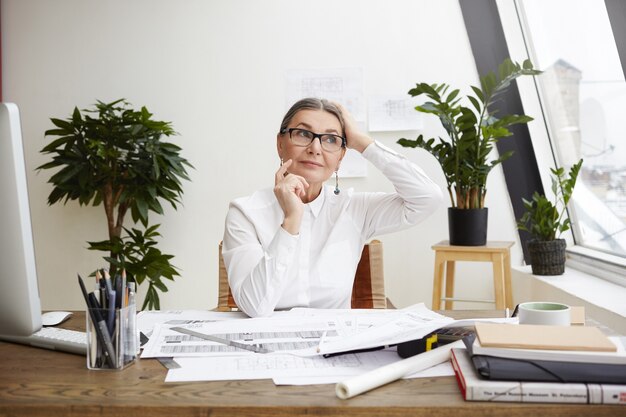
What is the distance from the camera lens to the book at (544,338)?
1096 millimetres

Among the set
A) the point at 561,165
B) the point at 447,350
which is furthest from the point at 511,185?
the point at 447,350

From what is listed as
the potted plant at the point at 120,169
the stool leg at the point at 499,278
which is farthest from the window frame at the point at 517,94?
the potted plant at the point at 120,169

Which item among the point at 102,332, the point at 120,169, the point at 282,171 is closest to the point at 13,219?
the point at 102,332

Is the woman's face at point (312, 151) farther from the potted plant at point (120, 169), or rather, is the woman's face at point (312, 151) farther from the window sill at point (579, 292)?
the potted plant at point (120, 169)

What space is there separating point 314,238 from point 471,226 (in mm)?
1696

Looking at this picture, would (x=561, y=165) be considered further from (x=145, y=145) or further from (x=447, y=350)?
(x=447, y=350)

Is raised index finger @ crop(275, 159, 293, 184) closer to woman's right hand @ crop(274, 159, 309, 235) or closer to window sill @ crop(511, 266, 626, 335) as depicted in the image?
woman's right hand @ crop(274, 159, 309, 235)

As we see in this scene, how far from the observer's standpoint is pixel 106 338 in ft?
4.10

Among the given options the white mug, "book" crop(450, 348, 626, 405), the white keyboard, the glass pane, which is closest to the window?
the glass pane

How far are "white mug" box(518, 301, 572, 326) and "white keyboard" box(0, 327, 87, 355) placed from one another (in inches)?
35.6

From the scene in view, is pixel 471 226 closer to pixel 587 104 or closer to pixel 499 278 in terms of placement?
pixel 499 278

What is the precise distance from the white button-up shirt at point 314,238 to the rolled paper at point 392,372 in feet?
2.00

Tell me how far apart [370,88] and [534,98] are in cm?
103

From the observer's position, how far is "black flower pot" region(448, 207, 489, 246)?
12.1 feet
